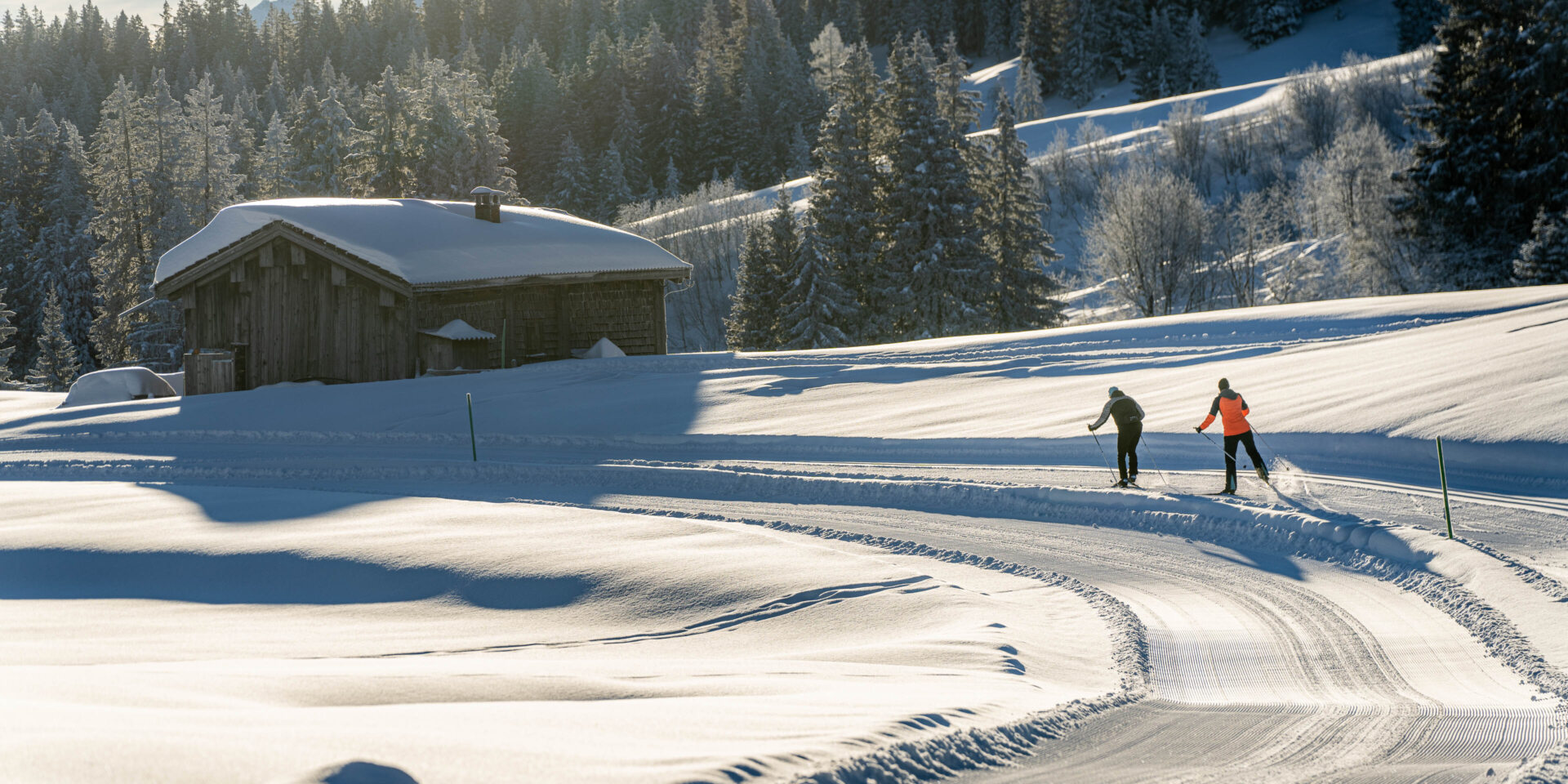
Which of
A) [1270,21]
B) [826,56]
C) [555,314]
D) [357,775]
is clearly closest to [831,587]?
[357,775]

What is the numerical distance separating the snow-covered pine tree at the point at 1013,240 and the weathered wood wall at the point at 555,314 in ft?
56.1

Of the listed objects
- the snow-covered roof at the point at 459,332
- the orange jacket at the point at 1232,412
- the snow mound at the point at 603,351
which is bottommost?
the orange jacket at the point at 1232,412

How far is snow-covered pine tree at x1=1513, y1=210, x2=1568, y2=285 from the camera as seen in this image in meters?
31.5

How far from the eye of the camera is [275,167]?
63281 mm

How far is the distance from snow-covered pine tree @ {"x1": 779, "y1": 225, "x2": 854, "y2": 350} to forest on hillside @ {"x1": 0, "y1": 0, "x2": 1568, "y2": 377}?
0.33 ft

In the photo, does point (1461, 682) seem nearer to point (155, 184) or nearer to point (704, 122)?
point (155, 184)

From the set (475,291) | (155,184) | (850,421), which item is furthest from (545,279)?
(155,184)

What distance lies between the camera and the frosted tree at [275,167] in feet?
197

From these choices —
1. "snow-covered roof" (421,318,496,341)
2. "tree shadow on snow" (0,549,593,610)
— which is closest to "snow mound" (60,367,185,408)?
"snow-covered roof" (421,318,496,341)

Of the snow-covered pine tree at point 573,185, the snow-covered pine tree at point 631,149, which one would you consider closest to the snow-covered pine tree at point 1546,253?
the snow-covered pine tree at point 573,185

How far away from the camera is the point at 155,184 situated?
182 ft

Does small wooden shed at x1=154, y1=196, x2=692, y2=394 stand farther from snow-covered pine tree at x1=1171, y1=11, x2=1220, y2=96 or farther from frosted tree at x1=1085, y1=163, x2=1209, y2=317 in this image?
snow-covered pine tree at x1=1171, y1=11, x2=1220, y2=96

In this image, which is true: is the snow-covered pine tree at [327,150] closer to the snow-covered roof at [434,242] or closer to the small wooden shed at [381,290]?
the snow-covered roof at [434,242]

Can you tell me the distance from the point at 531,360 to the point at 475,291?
2415mm
